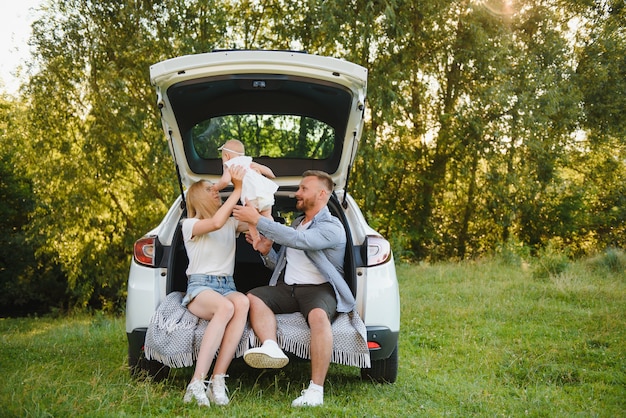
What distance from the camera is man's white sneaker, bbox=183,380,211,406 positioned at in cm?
377

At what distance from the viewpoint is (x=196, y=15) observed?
1245cm

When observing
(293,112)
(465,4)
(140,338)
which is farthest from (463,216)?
(140,338)

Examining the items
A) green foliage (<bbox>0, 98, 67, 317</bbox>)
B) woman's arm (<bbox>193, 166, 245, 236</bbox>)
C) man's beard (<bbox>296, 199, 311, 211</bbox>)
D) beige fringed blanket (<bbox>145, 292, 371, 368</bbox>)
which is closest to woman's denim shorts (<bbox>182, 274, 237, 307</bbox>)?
beige fringed blanket (<bbox>145, 292, 371, 368</bbox>)

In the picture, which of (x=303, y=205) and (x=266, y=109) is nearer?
(x=303, y=205)

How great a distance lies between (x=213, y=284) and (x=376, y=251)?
1.08 m

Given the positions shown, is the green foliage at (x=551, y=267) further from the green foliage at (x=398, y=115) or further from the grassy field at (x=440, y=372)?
the green foliage at (x=398, y=115)

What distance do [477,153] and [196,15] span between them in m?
7.20

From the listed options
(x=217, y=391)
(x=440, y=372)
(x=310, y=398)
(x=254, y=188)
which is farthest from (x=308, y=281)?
(x=440, y=372)

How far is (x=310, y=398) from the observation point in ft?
12.7

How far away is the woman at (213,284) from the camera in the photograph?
3.91 m

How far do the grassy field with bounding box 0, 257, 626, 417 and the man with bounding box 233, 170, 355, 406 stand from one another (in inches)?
11.0

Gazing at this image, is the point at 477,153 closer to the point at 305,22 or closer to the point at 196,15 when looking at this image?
the point at 305,22

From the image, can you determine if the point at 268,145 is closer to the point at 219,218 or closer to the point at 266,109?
the point at 266,109

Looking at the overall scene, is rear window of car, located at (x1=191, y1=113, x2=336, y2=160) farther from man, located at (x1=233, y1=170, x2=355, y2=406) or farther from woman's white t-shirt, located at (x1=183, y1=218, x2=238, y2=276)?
woman's white t-shirt, located at (x1=183, y1=218, x2=238, y2=276)
